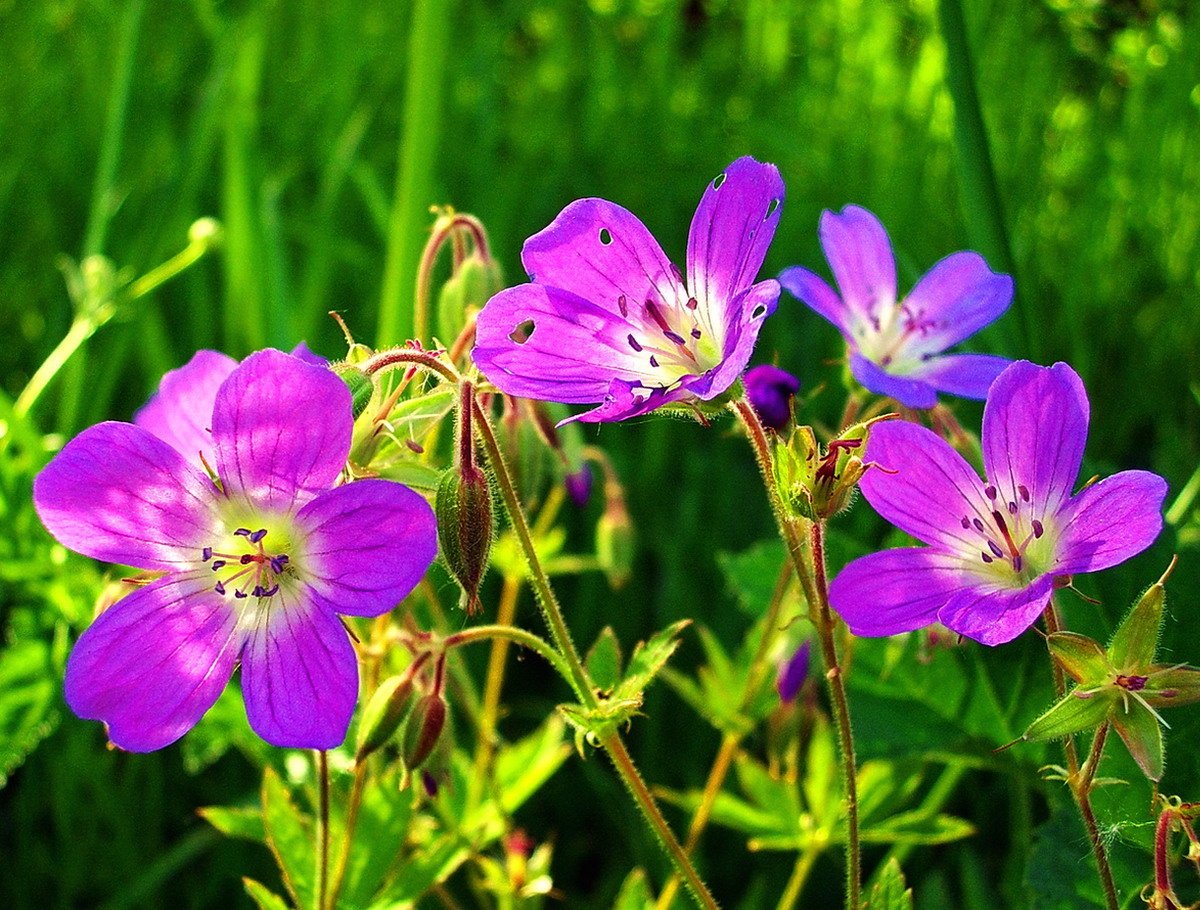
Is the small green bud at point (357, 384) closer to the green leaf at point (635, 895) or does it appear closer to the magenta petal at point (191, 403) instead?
the magenta petal at point (191, 403)

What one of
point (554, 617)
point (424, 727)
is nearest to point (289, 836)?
point (424, 727)

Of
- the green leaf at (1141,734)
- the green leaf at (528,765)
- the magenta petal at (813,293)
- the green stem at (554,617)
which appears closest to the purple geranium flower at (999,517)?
the green leaf at (1141,734)

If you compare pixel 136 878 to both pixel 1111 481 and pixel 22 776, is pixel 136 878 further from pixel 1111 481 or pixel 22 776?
pixel 1111 481

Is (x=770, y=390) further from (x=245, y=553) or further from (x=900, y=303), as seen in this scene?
(x=245, y=553)

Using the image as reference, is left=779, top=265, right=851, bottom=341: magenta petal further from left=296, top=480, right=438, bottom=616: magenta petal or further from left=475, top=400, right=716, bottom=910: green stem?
left=296, top=480, right=438, bottom=616: magenta petal

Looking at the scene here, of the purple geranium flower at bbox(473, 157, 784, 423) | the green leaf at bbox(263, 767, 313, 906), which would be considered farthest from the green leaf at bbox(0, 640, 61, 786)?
the purple geranium flower at bbox(473, 157, 784, 423)

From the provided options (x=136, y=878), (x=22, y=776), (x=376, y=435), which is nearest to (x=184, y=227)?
(x=22, y=776)
